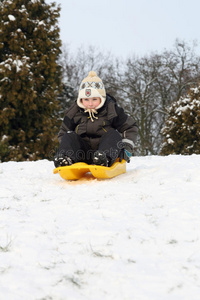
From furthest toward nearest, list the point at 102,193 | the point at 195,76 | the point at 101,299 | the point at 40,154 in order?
the point at 195,76, the point at 40,154, the point at 102,193, the point at 101,299

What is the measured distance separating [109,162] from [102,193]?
87 cm

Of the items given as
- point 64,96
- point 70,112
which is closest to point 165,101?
point 64,96

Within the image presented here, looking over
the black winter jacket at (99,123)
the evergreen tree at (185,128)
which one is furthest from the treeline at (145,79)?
the black winter jacket at (99,123)

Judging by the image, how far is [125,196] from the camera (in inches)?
123

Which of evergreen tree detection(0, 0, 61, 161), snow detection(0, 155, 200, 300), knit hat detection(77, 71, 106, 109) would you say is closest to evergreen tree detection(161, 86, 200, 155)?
evergreen tree detection(0, 0, 61, 161)

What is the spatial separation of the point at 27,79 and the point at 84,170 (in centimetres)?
735

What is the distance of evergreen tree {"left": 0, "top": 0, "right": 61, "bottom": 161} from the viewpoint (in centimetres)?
1029

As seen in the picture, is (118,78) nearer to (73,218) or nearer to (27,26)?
(27,26)

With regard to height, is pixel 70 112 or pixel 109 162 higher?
pixel 70 112

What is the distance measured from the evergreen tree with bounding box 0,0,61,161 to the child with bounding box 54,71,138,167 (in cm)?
625

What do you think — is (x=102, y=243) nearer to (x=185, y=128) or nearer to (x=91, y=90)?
(x=91, y=90)

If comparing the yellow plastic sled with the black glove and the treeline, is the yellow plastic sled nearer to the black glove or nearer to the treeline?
the black glove

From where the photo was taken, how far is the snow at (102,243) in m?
1.50

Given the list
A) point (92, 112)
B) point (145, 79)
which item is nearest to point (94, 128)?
point (92, 112)
